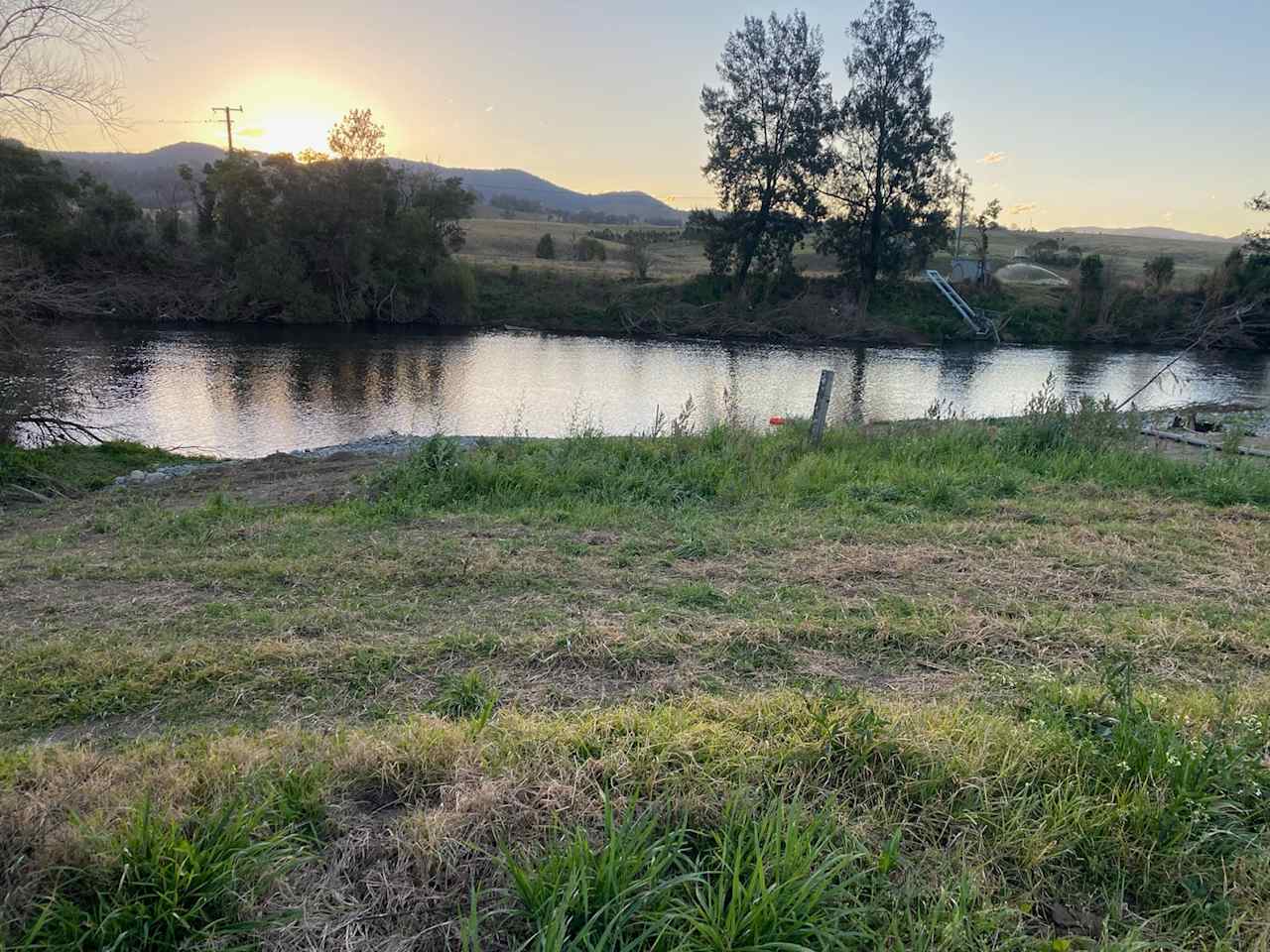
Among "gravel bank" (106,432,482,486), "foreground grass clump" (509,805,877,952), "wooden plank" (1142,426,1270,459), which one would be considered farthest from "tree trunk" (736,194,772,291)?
"foreground grass clump" (509,805,877,952)

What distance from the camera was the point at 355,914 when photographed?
219 centimetres

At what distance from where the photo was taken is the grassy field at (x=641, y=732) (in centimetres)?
221

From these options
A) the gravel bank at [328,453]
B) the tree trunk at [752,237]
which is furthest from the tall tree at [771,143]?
the gravel bank at [328,453]

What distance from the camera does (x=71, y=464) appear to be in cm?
1333

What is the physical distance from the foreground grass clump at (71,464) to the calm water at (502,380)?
2.19 m

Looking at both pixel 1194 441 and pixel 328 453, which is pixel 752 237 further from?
pixel 328 453

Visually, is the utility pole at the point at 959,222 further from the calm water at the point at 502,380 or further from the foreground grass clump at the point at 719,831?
the foreground grass clump at the point at 719,831

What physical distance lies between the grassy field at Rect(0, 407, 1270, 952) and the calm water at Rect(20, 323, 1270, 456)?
968 cm

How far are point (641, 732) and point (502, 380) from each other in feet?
86.5

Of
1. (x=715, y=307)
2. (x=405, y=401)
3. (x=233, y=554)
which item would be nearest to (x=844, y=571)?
(x=233, y=554)

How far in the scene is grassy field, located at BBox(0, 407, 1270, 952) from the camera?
2215 mm

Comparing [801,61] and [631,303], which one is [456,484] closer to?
[631,303]

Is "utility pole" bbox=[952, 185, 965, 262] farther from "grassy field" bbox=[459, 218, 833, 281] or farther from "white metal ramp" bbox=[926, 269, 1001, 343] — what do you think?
"grassy field" bbox=[459, 218, 833, 281]

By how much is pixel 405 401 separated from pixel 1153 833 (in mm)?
23144
